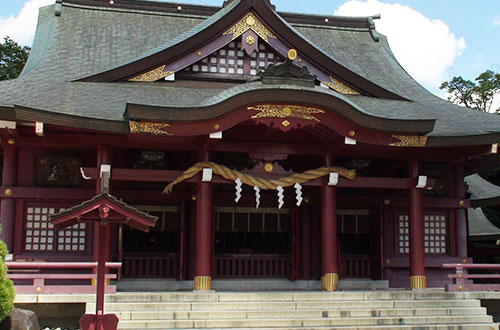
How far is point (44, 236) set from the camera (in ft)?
44.1

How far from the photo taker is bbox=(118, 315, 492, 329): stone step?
10219 millimetres

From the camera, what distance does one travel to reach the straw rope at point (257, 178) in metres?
12.7

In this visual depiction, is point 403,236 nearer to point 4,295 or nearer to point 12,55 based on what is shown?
point 4,295

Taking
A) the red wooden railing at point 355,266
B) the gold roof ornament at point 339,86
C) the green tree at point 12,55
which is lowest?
the red wooden railing at point 355,266

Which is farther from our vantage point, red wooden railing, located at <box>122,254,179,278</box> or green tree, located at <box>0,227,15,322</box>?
red wooden railing, located at <box>122,254,179,278</box>

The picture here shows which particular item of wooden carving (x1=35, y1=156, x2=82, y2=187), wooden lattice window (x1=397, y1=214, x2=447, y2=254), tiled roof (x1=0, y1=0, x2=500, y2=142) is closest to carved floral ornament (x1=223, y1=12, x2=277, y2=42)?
tiled roof (x1=0, y1=0, x2=500, y2=142)

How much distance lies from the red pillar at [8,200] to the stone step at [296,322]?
14.2ft

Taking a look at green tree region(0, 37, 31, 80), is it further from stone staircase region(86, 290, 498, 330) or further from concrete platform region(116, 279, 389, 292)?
stone staircase region(86, 290, 498, 330)

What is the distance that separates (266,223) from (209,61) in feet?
14.3

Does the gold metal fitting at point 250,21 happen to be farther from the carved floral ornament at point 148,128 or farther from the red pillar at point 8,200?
the red pillar at point 8,200

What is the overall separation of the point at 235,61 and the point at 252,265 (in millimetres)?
5127

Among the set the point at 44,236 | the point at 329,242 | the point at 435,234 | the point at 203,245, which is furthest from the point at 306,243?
the point at 44,236

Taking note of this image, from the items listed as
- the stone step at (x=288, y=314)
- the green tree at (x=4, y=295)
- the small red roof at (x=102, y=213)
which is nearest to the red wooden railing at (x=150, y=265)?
the stone step at (x=288, y=314)

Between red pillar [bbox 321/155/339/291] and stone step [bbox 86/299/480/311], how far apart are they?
4.71 feet
